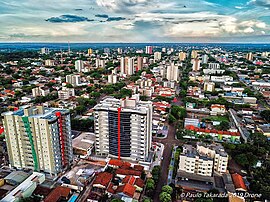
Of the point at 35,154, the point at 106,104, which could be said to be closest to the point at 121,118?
the point at 106,104

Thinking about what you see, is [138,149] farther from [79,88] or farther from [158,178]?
[79,88]

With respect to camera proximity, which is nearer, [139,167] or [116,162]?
[139,167]

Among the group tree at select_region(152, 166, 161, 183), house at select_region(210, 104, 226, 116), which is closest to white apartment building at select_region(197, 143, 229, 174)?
tree at select_region(152, 166, 161, 183)

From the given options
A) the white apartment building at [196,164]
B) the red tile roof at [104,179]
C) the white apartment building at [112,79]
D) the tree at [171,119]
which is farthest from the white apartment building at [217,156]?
the white apartment building at [112,79]

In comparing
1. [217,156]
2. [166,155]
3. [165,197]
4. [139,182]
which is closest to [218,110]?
[166,155]

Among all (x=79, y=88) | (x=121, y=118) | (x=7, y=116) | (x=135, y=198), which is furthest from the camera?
Answer: (x=79, y=88)

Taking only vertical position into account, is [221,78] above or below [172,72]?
below

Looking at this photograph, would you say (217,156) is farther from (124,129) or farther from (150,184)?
(124,129)

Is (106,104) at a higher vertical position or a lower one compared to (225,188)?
higher
